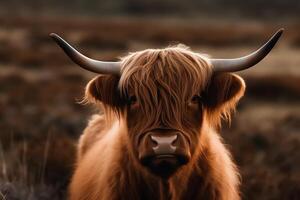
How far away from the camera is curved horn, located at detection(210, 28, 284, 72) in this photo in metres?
4.41

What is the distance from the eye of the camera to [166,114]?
4391 mm

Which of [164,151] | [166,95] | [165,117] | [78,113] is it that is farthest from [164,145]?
[78,113]

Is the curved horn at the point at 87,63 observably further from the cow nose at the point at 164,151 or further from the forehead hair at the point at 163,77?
the cow nose at the point at 164,151

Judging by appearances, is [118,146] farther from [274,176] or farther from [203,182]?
[274,176]

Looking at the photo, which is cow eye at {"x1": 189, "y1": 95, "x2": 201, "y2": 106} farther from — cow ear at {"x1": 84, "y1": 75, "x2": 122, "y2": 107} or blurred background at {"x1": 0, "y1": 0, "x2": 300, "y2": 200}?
blurred background at {"x1": 0, "y1": 0, "x2": 300, "y2": 200}

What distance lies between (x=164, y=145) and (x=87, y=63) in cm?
81

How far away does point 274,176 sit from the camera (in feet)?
23.4

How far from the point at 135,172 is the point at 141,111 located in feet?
1.42

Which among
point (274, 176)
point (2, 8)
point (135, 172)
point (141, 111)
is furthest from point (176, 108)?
point (2, 8)

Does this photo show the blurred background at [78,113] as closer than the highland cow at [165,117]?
No

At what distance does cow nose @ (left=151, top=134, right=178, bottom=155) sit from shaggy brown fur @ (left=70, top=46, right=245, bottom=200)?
0.17 m

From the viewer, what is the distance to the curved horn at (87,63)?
4.46 m

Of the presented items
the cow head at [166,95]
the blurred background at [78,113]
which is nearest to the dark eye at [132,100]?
the cow head at [166,95]

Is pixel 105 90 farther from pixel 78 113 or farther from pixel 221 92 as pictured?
pixel 78 113
